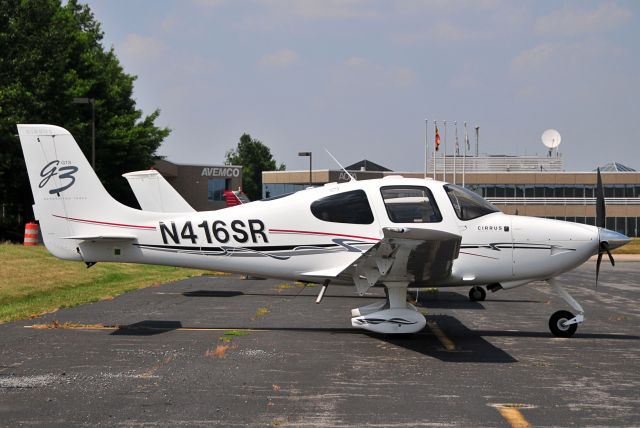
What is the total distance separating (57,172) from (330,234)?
187 inches

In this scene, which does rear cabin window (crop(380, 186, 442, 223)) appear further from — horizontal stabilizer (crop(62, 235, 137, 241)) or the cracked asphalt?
horizontal stabilizer (crop(62, 235, 137, 241))

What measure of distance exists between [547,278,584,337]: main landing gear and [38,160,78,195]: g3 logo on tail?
324 inches

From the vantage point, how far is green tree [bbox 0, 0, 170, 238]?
115 feet

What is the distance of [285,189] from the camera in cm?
8069

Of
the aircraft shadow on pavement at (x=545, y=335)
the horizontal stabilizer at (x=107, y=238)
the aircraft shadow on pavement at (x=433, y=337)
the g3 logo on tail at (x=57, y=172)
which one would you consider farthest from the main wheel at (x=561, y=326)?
the g3 logo on tail at (x=57, y=172)

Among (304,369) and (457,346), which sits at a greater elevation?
(304,369)

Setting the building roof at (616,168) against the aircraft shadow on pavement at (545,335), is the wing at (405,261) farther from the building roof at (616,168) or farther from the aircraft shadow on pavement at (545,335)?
the building roof at (616,168)

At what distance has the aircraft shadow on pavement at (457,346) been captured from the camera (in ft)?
31.6

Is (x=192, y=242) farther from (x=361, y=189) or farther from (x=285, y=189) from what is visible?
(x=285, y=189)

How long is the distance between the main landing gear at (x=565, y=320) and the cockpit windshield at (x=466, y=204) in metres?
1.63

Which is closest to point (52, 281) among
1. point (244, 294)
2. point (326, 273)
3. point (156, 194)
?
point (156, 194)

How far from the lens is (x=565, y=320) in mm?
11602

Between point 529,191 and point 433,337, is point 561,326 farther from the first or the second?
point 529,191

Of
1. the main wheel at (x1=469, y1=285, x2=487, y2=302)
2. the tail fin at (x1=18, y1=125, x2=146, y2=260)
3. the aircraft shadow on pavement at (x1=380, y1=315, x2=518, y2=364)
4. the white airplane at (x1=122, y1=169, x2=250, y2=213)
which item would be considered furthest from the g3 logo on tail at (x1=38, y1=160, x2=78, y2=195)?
the main wheel at (x1=469, y1=285, x2=487, y2=302)
